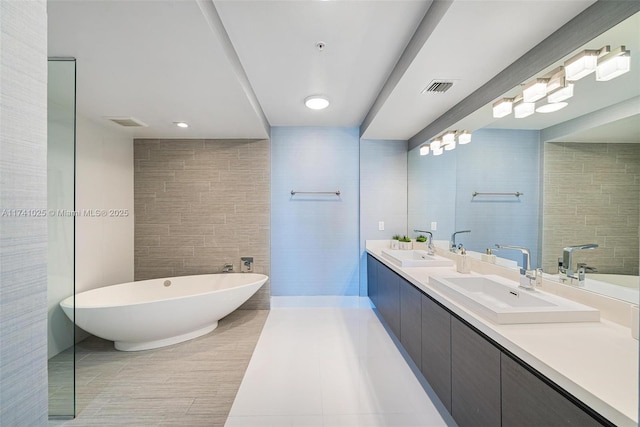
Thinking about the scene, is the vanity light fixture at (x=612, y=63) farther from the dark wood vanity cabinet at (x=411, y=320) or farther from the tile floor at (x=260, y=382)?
the tile floor at (x=260, y=382)

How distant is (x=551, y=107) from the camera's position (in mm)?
1722

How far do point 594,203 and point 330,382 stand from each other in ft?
6.77

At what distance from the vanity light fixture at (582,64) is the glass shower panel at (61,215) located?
9.51 ft

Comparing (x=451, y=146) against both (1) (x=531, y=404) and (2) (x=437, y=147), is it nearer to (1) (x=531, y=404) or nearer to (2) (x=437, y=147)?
(2) (x=437, y=147)

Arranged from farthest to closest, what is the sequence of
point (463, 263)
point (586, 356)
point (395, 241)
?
1. point (395, 241)
2. point (463, 263)
3. point (586, 356)

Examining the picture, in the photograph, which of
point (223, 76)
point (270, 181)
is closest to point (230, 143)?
point (270, 181)

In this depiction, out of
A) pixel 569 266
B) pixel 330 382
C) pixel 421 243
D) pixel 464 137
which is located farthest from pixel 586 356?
pixel 421 243

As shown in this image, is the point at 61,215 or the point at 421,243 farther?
the point at 421,243

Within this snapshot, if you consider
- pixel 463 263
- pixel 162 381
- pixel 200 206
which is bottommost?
pixel 162 381

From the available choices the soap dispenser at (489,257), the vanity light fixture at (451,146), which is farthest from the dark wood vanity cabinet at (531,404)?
the vanity light fixture at (451,146)

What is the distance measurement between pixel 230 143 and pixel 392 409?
3.45 meters

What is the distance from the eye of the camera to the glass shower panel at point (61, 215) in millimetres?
1779

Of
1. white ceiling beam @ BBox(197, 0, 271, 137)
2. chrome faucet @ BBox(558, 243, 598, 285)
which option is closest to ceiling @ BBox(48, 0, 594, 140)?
white ceiling beam @ BBox(197, 0, 271, 137)

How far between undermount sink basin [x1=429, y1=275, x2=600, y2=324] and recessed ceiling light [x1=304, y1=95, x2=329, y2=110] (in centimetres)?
A: 201
